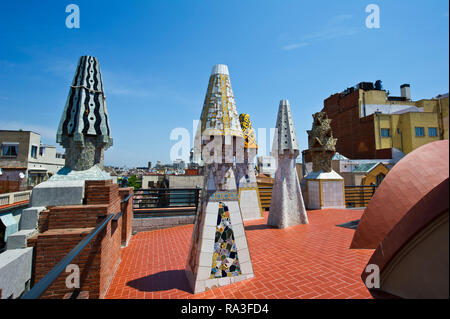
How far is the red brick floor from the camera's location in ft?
11.5

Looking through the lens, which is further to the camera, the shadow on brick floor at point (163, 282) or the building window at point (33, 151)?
the building window at point (33, 151)

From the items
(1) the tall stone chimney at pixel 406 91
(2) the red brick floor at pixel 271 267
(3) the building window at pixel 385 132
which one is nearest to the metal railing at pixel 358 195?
(2) the red brick floor at pixel 271 267

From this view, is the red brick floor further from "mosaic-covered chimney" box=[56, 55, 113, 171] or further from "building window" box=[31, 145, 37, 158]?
"building window" box=[31, 145, 37, 158]

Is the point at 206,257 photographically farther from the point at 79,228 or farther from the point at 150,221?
the point at 150,221

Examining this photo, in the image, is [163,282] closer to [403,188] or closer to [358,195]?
Answer: [403,188]

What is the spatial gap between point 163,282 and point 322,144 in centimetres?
1169

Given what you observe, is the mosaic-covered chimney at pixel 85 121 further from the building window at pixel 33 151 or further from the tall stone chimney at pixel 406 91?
the tall stone chimney at pixel 406 91

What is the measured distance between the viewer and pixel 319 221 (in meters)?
8.93

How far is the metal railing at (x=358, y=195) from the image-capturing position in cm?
1318

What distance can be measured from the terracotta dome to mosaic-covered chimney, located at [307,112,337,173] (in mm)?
7646

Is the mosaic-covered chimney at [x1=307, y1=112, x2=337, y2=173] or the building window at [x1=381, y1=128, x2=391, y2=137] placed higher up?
the building window at [x1=381, y1=128, x2=391, y2=137]

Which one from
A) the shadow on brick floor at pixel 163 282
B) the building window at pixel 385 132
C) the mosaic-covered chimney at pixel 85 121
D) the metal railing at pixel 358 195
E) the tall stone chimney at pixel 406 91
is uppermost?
the tall stone chimney at pixel 406 91

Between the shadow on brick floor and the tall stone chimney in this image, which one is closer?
the shadow on brick floor

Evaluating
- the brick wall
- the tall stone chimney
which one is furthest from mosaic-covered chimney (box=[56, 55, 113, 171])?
the tall stone chimney
